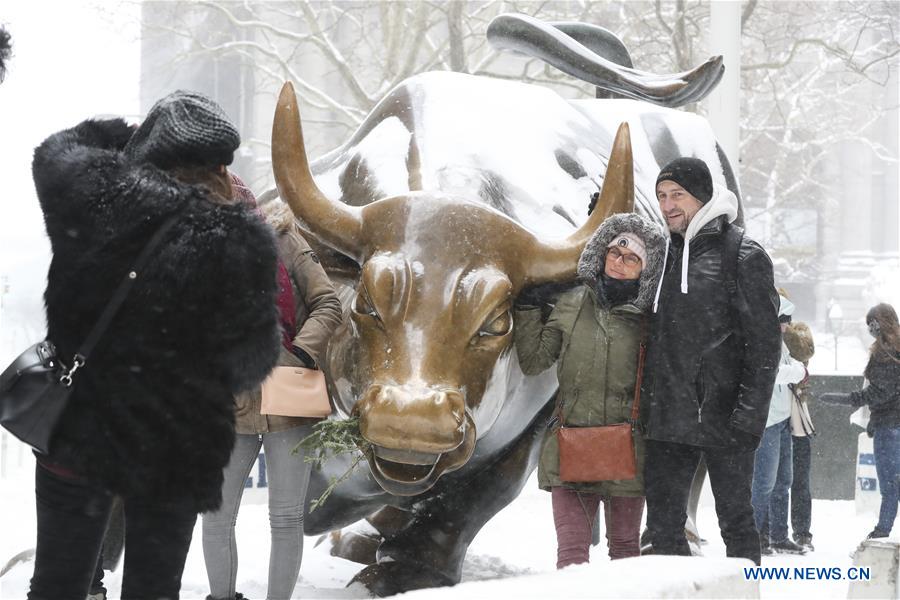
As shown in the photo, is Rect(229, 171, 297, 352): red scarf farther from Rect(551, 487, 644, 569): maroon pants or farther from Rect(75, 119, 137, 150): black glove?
Rect(551, 487, 644, 569): maroon pants

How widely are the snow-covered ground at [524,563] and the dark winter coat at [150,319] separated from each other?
73 cm

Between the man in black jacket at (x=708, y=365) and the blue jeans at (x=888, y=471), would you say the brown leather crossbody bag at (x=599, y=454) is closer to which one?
the man in black jacket at (x=708, y=365)

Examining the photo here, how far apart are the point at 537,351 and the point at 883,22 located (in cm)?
1222

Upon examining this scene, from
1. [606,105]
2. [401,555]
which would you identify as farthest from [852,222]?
[401,555]

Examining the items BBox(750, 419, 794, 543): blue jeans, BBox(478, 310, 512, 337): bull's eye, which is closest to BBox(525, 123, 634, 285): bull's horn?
BBox(478, 310, 512, 337): bull's eye

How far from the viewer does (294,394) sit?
4066 mm

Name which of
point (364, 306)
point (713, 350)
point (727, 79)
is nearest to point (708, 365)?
point (713, 350)

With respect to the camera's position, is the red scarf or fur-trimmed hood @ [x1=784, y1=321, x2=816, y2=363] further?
fur-trimmed hood @ [x1=784, y1=321, x2=816, y2=363]

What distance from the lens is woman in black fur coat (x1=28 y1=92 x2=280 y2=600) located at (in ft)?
9.27

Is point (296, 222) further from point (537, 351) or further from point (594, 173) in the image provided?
point (594, 173)

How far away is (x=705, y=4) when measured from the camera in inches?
704

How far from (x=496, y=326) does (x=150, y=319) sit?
1824 millimetres

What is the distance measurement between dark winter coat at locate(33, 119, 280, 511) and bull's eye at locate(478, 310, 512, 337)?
156cm

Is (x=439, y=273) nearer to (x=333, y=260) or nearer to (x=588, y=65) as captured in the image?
(x=333, y=260)
